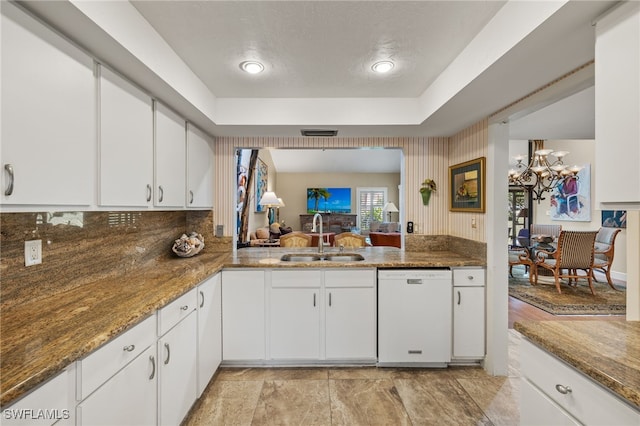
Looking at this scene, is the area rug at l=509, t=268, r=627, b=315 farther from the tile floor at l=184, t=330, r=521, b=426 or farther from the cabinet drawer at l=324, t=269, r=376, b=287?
the cabinet drawer at l=324, t=269, r=376, b=287

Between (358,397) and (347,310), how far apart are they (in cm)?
63

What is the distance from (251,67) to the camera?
205 centimetres

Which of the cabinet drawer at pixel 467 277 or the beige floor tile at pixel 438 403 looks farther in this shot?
the cabinet drawer at pixel 467 277

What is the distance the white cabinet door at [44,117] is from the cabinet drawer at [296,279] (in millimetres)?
1442

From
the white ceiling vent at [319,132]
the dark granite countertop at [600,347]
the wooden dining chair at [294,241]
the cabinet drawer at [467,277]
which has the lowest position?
the cabinet drawer at [467,277]

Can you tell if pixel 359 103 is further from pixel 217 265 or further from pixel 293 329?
pixel 293 329

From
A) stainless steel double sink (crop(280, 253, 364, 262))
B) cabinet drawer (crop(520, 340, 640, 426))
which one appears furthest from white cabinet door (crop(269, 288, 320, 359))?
cabinet drawer (crop(520, 340, 640, 426))

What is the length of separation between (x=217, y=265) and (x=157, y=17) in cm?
167

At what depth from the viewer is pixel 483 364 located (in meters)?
2.51

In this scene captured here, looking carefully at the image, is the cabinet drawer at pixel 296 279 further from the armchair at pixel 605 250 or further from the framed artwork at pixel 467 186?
the armchair at pixel 605 250

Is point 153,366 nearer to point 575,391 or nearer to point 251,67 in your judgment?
point 575,391

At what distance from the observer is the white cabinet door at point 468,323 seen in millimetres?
2488

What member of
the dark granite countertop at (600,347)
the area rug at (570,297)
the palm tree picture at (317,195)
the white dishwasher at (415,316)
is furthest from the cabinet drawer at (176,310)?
the palm tree picture at (317,195)

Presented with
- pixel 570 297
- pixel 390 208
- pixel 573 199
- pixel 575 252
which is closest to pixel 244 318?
pixel 570 297
